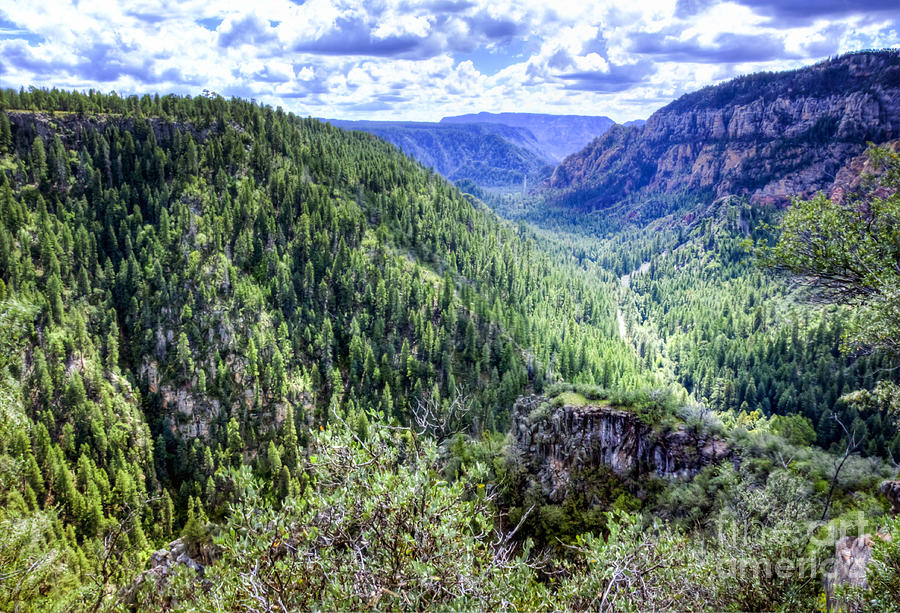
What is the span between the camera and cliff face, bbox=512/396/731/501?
40719 mm

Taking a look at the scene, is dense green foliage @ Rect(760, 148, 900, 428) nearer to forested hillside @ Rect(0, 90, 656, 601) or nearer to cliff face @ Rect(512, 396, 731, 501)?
cliff face @ Rect(512, 396, 731, 501)

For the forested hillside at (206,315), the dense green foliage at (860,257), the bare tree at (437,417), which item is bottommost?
the forested hillside at (206,315)

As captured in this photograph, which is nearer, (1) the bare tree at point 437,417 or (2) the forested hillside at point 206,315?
(1) the bare tree at point 437,417

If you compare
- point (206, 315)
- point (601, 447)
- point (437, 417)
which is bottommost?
point (206, 315)

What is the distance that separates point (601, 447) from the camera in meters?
44.4

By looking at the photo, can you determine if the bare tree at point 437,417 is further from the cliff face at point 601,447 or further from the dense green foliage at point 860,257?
the cliff face at point 601,447

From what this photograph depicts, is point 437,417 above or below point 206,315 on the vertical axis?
above

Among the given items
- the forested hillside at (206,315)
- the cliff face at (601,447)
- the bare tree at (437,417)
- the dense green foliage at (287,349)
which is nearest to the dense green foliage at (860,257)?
the dense green foliage at (287,349)

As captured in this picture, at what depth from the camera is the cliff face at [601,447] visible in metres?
40.7

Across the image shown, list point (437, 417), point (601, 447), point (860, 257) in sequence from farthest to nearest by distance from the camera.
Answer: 1. point (601, 447)
2. point (437, 417)
3. point (860, 257)

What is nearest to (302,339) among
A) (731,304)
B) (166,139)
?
(166,139)

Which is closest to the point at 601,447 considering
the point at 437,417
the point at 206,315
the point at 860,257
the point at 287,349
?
the point at 437,417

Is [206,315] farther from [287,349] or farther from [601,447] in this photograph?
[601,447]

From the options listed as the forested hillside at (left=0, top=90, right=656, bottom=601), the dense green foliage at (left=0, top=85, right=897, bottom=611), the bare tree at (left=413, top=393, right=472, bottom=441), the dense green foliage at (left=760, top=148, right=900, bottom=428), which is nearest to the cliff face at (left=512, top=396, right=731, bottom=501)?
the dense green foliage at (left=0, top=85, right=897, bottom=611)
